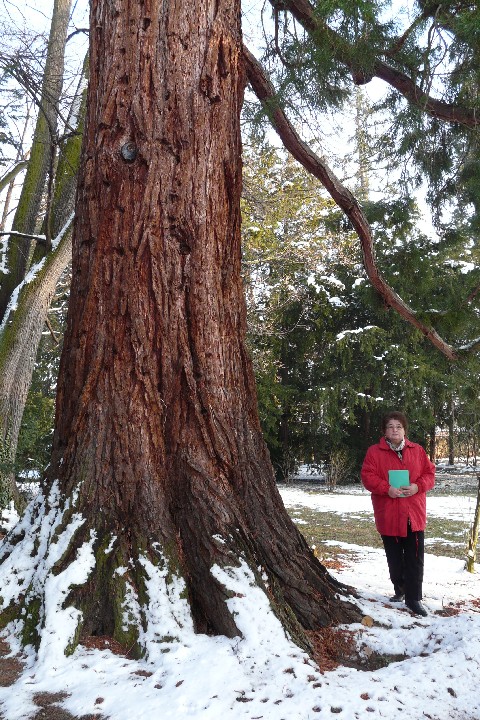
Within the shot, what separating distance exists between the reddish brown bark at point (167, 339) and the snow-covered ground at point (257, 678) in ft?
0.65

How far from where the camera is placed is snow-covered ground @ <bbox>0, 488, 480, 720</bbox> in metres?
2.03

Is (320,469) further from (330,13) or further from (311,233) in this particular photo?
(330,13)

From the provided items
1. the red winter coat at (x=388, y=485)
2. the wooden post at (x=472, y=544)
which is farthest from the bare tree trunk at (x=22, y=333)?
the wooden post at (x=472, y=544)

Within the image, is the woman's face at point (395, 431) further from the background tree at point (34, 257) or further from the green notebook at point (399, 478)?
the background tree at point (34, 257)

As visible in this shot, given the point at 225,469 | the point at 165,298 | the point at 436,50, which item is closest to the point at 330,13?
the point at 436,50

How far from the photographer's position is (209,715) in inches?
77.4

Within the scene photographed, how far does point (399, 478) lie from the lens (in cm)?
374

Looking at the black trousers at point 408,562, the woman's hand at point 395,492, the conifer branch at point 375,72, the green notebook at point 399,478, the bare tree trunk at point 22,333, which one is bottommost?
the black trousers at point 408,562

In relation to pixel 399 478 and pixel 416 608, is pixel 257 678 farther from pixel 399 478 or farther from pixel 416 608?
pixel 399 478

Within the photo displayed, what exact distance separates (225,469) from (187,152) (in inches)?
65.7

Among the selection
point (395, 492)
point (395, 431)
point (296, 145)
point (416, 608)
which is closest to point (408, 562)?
point (416, 608)

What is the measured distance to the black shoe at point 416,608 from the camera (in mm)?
3373

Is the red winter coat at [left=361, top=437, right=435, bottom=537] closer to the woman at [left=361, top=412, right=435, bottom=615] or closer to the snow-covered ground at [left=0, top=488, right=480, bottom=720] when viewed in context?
the woman at [left=361, top=412, right=435, bottom=615]

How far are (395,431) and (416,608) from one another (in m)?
1.11
